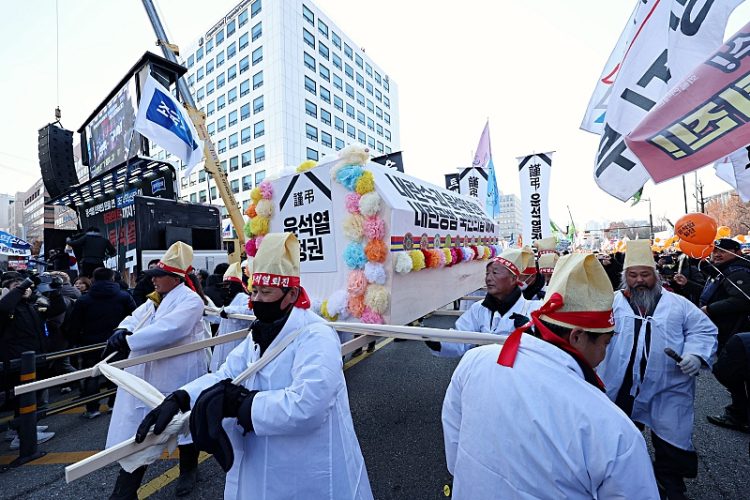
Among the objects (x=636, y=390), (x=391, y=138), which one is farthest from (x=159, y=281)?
(x=391, y=138)

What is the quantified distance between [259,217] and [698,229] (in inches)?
213

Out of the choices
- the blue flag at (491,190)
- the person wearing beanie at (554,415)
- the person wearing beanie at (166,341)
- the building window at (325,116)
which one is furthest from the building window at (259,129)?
the person wearing beanie at (554,415)

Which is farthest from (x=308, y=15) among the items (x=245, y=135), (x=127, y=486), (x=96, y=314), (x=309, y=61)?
(x=127, y=486)

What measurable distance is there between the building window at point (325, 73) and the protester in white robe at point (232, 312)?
39.0 metres

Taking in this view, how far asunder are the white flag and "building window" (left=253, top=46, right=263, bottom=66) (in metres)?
32.2

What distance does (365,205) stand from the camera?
10.4 ft

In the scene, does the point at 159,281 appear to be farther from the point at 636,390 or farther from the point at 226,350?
the point at 636,390

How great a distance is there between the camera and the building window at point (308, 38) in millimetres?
36397

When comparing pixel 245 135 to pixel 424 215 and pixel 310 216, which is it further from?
pixel 424 215

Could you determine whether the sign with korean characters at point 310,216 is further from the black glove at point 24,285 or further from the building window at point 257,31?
the building window at point 257,31

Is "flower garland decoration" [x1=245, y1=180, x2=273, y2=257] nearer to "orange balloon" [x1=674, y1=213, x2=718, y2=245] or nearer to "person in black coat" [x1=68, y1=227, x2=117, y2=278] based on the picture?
"orange balloon" [x1=674, y1=213, x2=718, y2=245]

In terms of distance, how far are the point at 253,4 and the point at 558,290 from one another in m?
→ 45.2

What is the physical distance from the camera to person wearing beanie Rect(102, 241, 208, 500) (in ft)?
8.55

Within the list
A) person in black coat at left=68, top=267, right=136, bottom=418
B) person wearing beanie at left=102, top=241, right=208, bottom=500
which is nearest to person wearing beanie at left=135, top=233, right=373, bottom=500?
person wearing beanie at left=102, top=241, right=208, bottom=500
